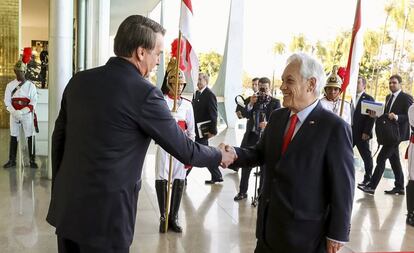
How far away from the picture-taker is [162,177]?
15.4 feet

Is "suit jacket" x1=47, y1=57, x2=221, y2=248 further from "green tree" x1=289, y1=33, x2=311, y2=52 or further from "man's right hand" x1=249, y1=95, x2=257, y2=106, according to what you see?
"green tree" x1=289, y1=33, x2=311, y2=52

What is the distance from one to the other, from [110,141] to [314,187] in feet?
3.24

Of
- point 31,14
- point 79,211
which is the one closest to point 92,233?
point 79,211

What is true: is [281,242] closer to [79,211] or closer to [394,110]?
[79,211]

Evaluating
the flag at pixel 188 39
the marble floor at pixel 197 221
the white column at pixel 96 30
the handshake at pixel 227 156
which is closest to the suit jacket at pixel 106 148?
the handshake at pixel 227 156

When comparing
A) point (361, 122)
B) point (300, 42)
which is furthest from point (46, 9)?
point (361, 122)

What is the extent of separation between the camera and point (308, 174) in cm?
212

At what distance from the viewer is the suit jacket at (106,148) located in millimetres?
1897

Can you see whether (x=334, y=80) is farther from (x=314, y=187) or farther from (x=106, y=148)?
(x=106, y=148)

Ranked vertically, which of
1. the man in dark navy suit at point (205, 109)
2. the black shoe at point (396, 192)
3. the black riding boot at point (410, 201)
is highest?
the man in dark navy suit at point (205, 109)

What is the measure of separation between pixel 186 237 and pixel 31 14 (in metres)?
20.8

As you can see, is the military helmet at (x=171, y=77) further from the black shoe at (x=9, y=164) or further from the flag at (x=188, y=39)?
the black shoe at (x=9, y=164)

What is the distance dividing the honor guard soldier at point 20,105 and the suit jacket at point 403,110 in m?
5.91

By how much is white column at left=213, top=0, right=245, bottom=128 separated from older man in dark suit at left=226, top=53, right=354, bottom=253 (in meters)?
15.5
